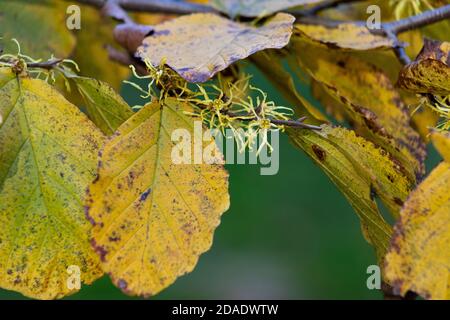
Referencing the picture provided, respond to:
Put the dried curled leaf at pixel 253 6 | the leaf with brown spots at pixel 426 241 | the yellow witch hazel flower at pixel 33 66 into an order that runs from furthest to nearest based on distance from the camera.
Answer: the dried curled leaf at pixel 253 6, the yellow witch hazel flower at pixel 33 66, the leaf with brown spots at pixel 426 241

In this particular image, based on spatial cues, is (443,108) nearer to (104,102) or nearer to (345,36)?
(345,36)

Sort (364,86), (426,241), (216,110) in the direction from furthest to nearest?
(364,86)
(216,110)
(426,241)

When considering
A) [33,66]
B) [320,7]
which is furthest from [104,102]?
[320,7]

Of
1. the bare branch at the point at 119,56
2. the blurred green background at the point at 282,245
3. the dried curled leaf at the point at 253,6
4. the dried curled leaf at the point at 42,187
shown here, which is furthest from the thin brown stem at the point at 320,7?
the blurred green background at the point at 282,245

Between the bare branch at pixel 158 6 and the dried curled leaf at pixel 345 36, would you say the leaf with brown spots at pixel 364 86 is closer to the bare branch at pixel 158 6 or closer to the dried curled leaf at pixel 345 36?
the dried curled leaf at pixel 345 36

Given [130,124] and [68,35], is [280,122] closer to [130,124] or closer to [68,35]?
[130,124]

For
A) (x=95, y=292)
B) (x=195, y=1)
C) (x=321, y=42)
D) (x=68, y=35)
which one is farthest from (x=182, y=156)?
(x=95, y=292)
